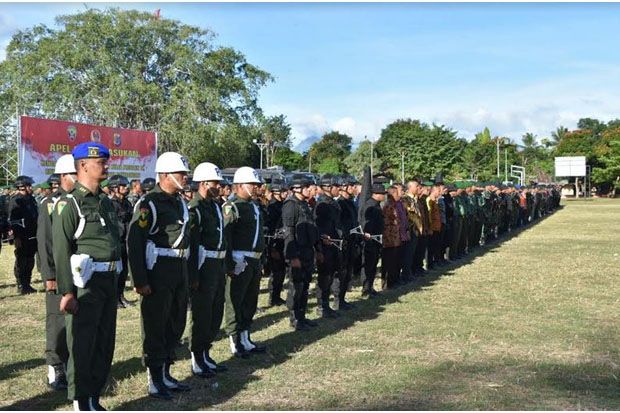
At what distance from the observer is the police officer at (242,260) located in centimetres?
749

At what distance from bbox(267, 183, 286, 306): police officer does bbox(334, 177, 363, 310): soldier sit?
100 centimetres

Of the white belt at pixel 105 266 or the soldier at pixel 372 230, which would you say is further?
the soldier at pixel 372 230

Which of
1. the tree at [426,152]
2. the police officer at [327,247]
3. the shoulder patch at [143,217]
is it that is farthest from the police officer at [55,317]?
the tree at [426,152]

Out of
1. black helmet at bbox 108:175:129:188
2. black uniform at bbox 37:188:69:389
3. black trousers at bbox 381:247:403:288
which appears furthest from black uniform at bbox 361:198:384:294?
black uniform at bbox 37:188:69:389

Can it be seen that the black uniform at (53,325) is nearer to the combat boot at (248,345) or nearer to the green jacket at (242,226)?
the green jacket at (242,226)

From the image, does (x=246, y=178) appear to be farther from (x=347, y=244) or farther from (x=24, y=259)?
(x=24, y=259)

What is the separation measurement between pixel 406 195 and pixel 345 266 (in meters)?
4.14

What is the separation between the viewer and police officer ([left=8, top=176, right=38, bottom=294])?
12242 mm

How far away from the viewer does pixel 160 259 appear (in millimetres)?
5977

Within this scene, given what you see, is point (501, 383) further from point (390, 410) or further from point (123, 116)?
point (123, 116)

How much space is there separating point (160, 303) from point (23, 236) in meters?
7.52

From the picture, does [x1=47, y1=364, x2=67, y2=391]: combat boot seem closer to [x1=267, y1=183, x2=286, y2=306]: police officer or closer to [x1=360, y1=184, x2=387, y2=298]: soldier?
[x1=267, y1=183, x2=286, y2=306]: police officer

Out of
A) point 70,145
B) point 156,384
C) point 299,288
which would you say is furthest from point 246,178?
point 70,145

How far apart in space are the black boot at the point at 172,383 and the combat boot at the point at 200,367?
0.34 metres
